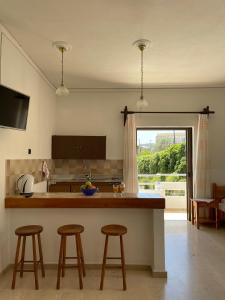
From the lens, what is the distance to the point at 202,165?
5180 millimetres

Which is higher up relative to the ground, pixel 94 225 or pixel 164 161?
pixel 164 161

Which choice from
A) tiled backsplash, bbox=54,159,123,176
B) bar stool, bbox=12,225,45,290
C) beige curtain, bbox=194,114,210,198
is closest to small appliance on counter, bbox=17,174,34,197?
bar stool, bbox=12,225,45,290

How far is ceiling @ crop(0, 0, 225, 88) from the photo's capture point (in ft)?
8.09

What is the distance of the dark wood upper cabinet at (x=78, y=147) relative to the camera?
516cm

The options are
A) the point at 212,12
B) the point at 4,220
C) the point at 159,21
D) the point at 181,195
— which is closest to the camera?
the point at 212,12

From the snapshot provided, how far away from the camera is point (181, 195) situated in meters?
5.77

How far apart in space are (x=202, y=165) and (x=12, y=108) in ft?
12.8

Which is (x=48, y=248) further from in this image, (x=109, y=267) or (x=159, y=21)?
(x=159, y=21)

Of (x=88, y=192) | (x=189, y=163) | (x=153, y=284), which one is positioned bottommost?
(x=153, y=284)

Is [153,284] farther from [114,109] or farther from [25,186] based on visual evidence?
[114,109]

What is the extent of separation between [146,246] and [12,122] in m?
2.22

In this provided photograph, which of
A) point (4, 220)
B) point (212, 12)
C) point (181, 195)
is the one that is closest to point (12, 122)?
point (4, 220)

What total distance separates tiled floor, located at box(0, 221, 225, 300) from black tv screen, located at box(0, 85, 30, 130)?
5.89 ft

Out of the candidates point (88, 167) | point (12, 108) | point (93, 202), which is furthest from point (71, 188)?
point (12, 108)
